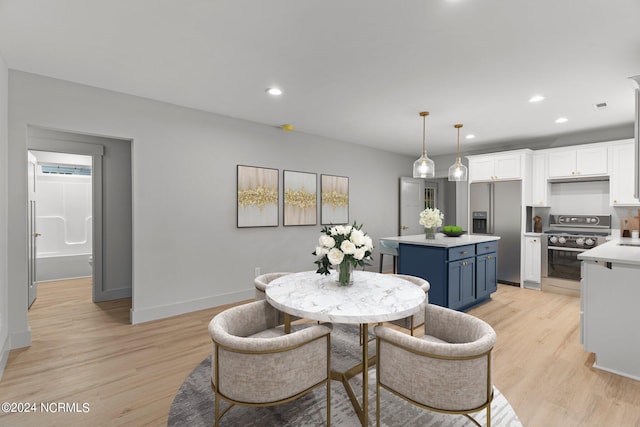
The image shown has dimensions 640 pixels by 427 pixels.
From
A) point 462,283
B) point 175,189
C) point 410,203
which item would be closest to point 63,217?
point 175,189

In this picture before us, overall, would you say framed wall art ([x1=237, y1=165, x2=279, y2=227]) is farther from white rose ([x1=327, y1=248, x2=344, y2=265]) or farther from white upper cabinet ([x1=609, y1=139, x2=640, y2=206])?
white upper cabinet ([x1=609, y1=139, x2=640, y2=206])

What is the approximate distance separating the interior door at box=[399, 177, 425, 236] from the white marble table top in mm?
4376

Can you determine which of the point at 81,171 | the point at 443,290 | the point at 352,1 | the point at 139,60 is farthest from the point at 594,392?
the point at 81,171

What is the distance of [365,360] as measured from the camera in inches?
73.7

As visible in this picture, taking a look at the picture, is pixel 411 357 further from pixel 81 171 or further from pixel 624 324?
pixel 81 171

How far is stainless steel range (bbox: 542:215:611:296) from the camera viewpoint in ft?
14.9

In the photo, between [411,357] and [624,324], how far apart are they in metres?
2.09

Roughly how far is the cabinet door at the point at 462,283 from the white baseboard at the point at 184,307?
8.61ft

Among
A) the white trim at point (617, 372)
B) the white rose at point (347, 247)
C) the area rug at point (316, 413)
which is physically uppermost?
the white rose at point (347, 247)

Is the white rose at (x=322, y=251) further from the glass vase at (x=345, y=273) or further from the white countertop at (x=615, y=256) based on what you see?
the white countertop at (x=615, y=256)

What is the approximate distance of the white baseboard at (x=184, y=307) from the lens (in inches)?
137

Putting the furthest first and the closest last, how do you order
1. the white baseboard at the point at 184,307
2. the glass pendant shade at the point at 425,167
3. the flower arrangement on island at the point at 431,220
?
the flower arrangement on island at the point at 431,220
the glass pendant shade at the point at 425,167
the white baseboard at the point at 184,307

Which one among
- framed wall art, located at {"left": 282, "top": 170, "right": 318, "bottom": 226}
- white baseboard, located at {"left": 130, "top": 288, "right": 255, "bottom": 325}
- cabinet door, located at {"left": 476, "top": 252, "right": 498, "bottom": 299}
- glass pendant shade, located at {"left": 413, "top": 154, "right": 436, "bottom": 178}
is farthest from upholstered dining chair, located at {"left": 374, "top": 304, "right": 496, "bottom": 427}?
framed wall art, located at {"left": 282, "top": 170, "right": 318, "bottom": 226}

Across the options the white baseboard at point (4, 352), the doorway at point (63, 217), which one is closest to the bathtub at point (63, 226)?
the doorway at point (63, 217)
